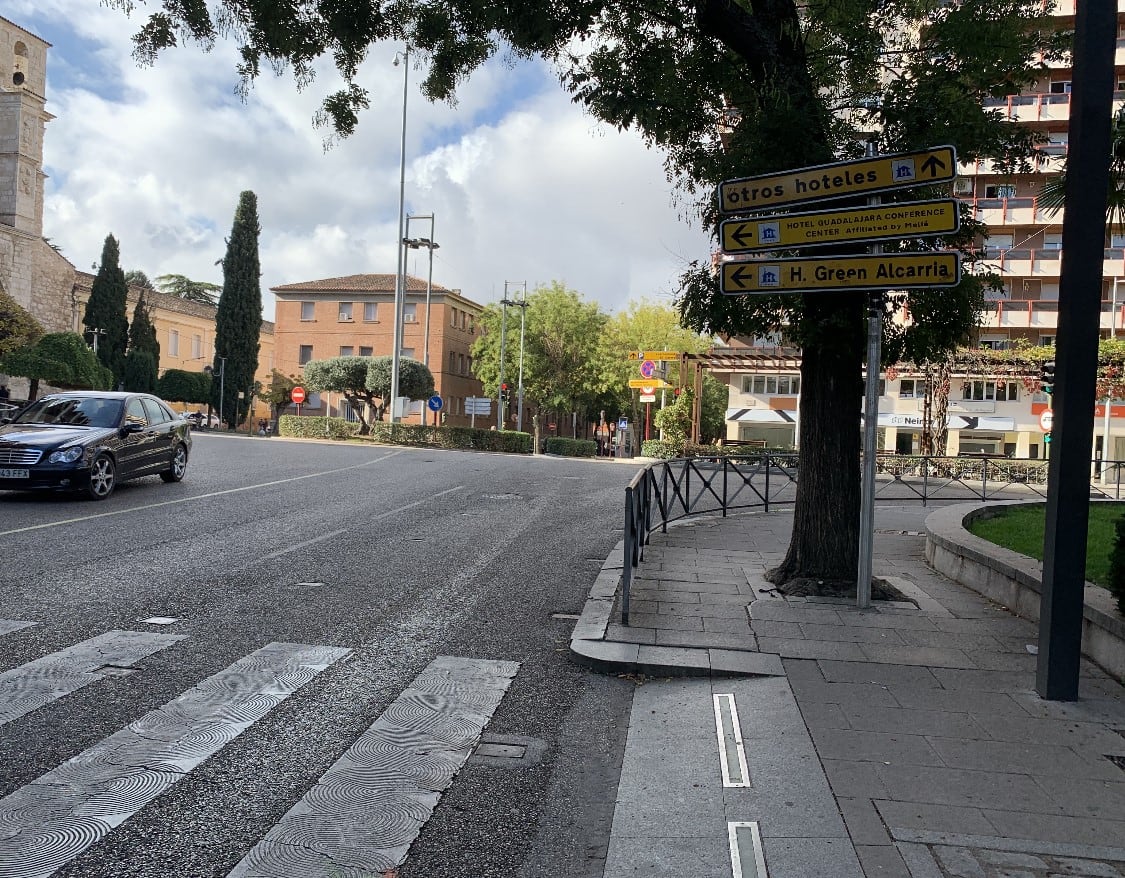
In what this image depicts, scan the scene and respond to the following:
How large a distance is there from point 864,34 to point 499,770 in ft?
21.5

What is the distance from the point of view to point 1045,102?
45.9 m

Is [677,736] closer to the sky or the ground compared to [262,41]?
closer to the ground

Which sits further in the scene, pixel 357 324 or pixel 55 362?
pixel 357 324

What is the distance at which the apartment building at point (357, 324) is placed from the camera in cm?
6406

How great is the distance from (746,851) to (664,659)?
2.28 metres

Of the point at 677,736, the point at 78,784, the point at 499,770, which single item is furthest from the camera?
the point at 677,736

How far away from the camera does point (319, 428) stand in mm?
39938

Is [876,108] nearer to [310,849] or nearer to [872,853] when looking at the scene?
[872,853]

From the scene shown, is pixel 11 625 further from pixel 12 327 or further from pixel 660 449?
pixel 12 327

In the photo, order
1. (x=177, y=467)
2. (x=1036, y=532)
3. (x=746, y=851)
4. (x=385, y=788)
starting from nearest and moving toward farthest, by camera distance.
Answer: (x=746, y=851) < (x=385, y=788) < (x=1036, y=532) < (x=177, y=467)

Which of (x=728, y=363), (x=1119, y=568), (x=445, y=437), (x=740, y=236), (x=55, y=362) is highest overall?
(x=728, y=363)

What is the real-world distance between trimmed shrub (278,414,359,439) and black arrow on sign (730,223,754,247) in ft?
112

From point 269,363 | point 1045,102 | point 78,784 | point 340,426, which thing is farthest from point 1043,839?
point 269,363

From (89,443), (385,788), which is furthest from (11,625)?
(89,443)
